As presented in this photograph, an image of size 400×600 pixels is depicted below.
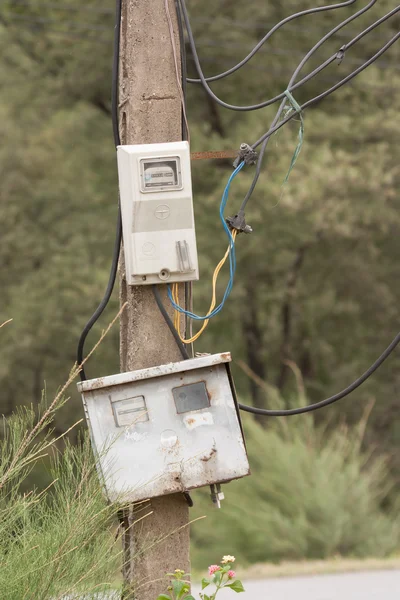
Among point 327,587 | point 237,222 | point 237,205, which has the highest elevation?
point 237,205

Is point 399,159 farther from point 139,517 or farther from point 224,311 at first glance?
point 139,517

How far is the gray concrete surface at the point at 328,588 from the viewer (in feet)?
23.7

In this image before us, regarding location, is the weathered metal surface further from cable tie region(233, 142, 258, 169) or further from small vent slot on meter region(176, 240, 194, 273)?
cable tie region(233, 142, 258, 169)

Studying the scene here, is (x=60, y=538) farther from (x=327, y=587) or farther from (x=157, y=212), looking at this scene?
(x=327, y=587)

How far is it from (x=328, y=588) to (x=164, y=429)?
15.8ft

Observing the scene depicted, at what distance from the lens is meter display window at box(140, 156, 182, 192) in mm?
3277

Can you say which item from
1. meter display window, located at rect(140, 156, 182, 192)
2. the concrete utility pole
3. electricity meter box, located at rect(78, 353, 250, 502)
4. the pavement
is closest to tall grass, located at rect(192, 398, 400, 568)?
the pavement

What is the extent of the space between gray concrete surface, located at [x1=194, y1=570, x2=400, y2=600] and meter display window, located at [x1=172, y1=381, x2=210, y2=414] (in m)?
4.35

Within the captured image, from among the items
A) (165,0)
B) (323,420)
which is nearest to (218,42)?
(323,420)

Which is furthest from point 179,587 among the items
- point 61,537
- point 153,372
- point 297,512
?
point 297,512

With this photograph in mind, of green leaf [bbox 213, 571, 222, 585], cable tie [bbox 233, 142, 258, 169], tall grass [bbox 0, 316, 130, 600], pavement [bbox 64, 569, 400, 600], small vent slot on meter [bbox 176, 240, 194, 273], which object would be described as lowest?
pavement [bbox 64, 569, 400, 600]

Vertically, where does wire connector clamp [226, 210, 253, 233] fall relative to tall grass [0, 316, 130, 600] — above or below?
above

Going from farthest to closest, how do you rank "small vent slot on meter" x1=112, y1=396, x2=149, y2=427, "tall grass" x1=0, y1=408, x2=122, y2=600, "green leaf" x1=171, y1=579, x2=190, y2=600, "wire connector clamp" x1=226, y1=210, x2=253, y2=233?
"wire connector clamp" x1=226, y1=210, x2=253, y2=233
"small vent slot on meter" x1=112, y1=396, x2=149, y2=427
"green leaf" x1=171, y1=579, x2=190, y2=600
"tall grass" x1=0, y1=408, x2=122, y2=600

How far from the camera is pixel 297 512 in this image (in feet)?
32.1
